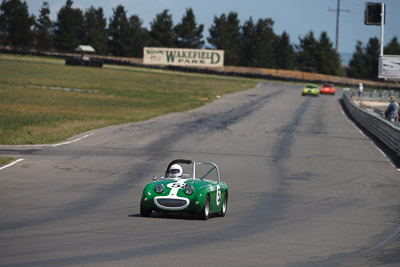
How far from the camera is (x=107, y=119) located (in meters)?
40.2

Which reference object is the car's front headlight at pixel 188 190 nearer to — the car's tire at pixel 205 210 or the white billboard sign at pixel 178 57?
the car's tire at pixel 205 210

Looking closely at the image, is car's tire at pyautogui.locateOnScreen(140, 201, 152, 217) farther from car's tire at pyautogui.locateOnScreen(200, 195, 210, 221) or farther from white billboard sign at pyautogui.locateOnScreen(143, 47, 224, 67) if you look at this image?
white billboard sign at pyautogui.locateOnScreen(143, 47, 224, 67)

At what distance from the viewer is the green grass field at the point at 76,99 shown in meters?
33.7

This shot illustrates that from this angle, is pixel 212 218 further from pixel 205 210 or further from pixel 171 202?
pixel 171 202

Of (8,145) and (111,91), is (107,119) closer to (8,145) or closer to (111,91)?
(8,145)

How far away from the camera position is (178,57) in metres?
119

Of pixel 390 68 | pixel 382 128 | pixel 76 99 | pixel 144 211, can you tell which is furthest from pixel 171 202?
pixel 76 99

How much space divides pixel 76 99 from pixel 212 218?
1701 inches

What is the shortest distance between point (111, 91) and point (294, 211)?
54282mm

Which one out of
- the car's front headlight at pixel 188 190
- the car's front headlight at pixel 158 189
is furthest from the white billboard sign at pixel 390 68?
the car's front headlight at pixel 158 189

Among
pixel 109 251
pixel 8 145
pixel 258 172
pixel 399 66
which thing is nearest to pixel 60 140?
pixel 8 145

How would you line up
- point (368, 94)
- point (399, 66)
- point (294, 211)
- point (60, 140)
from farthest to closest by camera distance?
point (368, 94)
point (399, 66)
point (60, 140)
point (294, 211)

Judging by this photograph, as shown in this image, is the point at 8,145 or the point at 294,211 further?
the point at 8,145

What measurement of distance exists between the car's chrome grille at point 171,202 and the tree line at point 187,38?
148877mm
